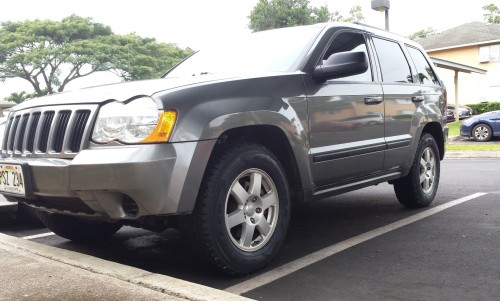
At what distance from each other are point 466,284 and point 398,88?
221cm

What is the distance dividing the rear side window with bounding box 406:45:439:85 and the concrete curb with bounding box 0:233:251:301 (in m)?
3.64

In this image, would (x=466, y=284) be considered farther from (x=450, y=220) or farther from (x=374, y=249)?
(x=450, y=220)

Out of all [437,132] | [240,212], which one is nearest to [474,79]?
[437,132]

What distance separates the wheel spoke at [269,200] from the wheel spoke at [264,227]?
0.09 m

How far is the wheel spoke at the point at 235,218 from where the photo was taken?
3.08m

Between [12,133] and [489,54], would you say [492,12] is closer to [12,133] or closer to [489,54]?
[489,54]

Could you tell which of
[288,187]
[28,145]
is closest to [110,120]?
[28,145]

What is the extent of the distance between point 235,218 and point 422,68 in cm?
334

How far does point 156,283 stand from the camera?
2.74 metres

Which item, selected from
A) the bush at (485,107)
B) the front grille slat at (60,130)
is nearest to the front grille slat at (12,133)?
the front grille slat at (60,130)

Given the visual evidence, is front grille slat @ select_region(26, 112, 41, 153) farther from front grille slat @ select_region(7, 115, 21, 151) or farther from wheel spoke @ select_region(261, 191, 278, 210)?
wheel spoke @ select_region(261, 191, 278, 210)

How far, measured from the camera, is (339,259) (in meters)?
3.57

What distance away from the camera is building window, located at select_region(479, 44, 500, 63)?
34094 millimetres

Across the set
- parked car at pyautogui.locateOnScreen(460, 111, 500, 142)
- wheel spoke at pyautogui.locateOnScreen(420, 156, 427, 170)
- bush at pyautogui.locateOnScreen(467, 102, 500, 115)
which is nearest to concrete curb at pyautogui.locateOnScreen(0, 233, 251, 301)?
wheel spoke at pyautogui.locateOnScreen(420, 156, 427, 170)
